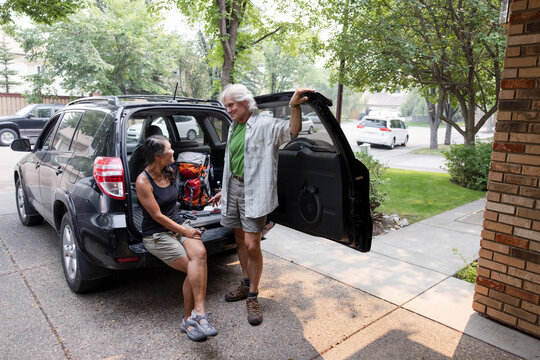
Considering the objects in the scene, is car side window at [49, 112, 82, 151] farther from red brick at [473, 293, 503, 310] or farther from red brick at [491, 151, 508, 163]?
red brick at [473, 293, 503, 310]

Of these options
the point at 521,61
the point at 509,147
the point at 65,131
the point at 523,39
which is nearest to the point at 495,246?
the point at 509,147

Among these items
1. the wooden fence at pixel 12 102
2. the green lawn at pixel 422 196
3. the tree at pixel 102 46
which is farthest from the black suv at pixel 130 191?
the wooden fence at pixel 12 102

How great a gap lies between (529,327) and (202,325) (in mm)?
2376

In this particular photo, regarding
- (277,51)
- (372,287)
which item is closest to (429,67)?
(372,287)

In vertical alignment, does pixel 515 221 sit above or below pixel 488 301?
above

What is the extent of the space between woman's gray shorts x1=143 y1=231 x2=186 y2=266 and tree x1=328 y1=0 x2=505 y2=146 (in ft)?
25.3

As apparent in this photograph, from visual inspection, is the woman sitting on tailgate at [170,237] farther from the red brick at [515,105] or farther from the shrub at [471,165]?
the shrub at [471,165]

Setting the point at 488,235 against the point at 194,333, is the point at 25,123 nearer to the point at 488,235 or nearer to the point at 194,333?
the point at 194,333

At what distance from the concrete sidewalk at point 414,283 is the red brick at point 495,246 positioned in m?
0.58

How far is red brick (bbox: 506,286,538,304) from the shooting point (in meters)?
2.83

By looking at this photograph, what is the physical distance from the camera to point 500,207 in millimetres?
2973

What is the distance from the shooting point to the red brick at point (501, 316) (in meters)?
2.97

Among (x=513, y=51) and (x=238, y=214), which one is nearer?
(x=513, y=51)

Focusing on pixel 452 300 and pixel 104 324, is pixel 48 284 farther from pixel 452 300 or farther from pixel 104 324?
pixel 452 300
